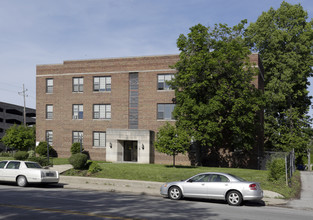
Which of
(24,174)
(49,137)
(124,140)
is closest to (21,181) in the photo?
(24,174)

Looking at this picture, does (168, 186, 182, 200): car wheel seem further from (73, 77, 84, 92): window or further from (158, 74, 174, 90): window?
(73, 77, 84, 92): window

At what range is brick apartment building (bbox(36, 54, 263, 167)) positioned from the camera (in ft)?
124

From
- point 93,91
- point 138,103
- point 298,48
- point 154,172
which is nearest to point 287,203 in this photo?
point 154,172

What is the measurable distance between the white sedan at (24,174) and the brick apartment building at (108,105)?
635 inches

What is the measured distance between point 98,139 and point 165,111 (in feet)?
28.7

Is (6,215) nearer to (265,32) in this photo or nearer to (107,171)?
(107,171)

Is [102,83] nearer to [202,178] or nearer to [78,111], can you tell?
[78,111]

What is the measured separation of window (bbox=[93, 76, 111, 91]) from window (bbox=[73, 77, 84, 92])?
1630 millimetres

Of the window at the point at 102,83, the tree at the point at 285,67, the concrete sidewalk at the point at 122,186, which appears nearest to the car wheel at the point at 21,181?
the concrete sidewalk at the point at 122,186

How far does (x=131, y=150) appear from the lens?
39.8m

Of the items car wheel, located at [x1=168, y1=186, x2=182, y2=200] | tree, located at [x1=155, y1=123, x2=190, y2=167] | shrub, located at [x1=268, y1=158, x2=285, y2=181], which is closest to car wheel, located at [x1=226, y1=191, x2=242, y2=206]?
car wheel, located at [x1=168, y1=186, x2=182, y2=200]

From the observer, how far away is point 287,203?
16828mm

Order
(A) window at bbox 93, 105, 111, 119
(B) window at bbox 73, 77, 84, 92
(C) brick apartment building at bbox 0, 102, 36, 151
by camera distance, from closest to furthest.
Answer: (A) window at bbox 93, 105, 111, 119, (B) window at bbox 73, 77, 84, 92, (C) brick apartment building at bbox 0, 102, 36, 151

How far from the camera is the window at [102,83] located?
40.3 m
